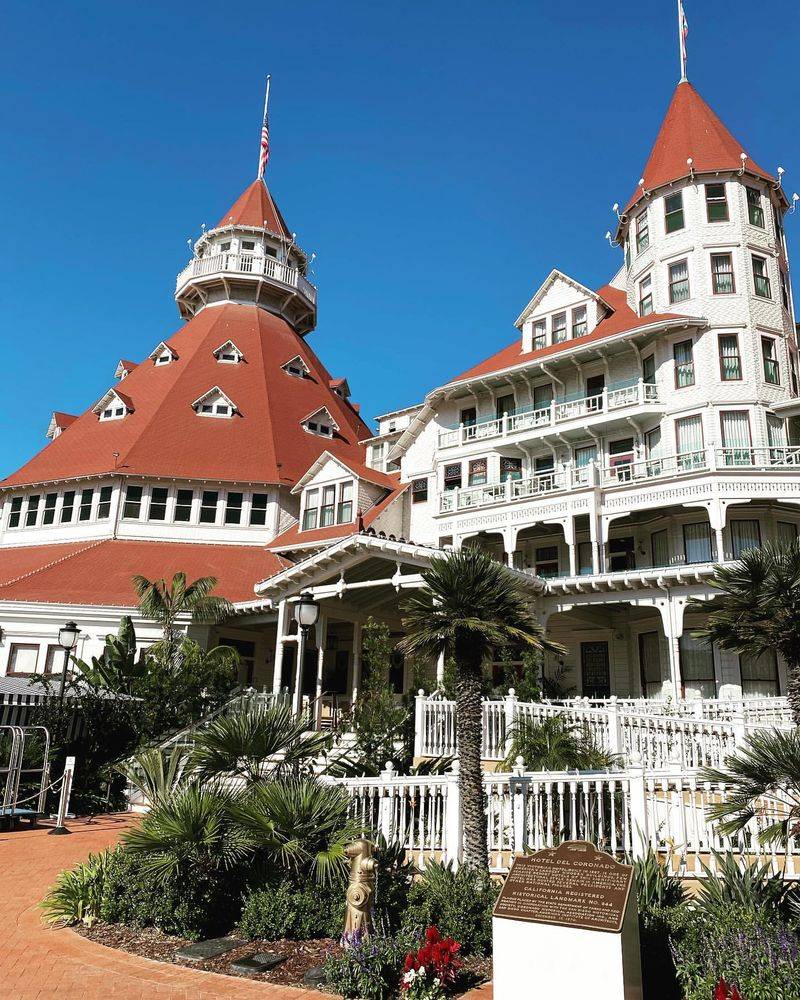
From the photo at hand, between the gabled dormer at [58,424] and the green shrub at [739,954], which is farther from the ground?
the gabled dormer at [58,424]

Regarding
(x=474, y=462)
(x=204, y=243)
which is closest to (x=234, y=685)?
(x=474, y=462)

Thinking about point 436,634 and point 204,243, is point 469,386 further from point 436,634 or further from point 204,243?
point 204,243

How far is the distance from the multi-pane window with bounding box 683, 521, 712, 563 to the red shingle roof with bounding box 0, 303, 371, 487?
15.3 meters

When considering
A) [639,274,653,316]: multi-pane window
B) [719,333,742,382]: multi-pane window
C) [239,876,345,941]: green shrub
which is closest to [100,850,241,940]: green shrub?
[239,876,345,941]: green shrub

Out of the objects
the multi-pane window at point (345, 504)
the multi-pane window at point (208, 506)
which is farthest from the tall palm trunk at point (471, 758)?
the multi-pane window at point (208, 506)

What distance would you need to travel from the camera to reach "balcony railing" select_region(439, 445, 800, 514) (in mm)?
25062

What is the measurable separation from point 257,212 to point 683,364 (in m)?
37.3

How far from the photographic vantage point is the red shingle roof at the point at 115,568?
3206 cm

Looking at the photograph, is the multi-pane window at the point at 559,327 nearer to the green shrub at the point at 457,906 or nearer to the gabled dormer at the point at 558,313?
the gabled dormer at the point at 558,313

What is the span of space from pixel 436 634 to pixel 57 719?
13.4 m

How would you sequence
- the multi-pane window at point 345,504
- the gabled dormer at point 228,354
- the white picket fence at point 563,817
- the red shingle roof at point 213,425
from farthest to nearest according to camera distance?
1. the gabled dormer at point 228,354
2. the red shingle roof at point 213,425
3. the multi-pane window at point 345,504
4. the white picket fence at point 563,817

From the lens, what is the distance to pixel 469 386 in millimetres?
33344

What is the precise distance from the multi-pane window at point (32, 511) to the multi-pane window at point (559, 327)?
2721cm

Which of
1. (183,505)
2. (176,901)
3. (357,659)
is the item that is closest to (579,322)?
(357,659)
